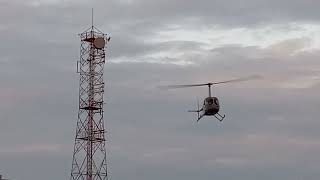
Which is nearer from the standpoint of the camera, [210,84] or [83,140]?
[210,84]

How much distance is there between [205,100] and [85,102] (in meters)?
18.8

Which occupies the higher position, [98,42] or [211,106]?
[98,42]

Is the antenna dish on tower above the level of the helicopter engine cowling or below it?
above

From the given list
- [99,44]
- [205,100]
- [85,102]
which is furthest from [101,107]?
[205,100]

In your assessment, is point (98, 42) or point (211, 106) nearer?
point (211, 106)

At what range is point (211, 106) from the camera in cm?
7925

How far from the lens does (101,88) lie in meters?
92.5

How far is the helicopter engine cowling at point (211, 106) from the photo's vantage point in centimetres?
7925

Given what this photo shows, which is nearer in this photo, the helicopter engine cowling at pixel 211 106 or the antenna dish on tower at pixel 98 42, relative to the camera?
the helicopter engine cowling at pixel 211 106

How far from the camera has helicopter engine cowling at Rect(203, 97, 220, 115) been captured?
79.2m

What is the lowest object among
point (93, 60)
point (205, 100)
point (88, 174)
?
point (88, 174)

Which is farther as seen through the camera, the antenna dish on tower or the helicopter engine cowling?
the antenna dish on tower

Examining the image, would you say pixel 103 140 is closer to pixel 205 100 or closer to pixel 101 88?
pixel 101 88

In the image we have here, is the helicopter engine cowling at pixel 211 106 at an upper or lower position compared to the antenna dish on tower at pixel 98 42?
lower
